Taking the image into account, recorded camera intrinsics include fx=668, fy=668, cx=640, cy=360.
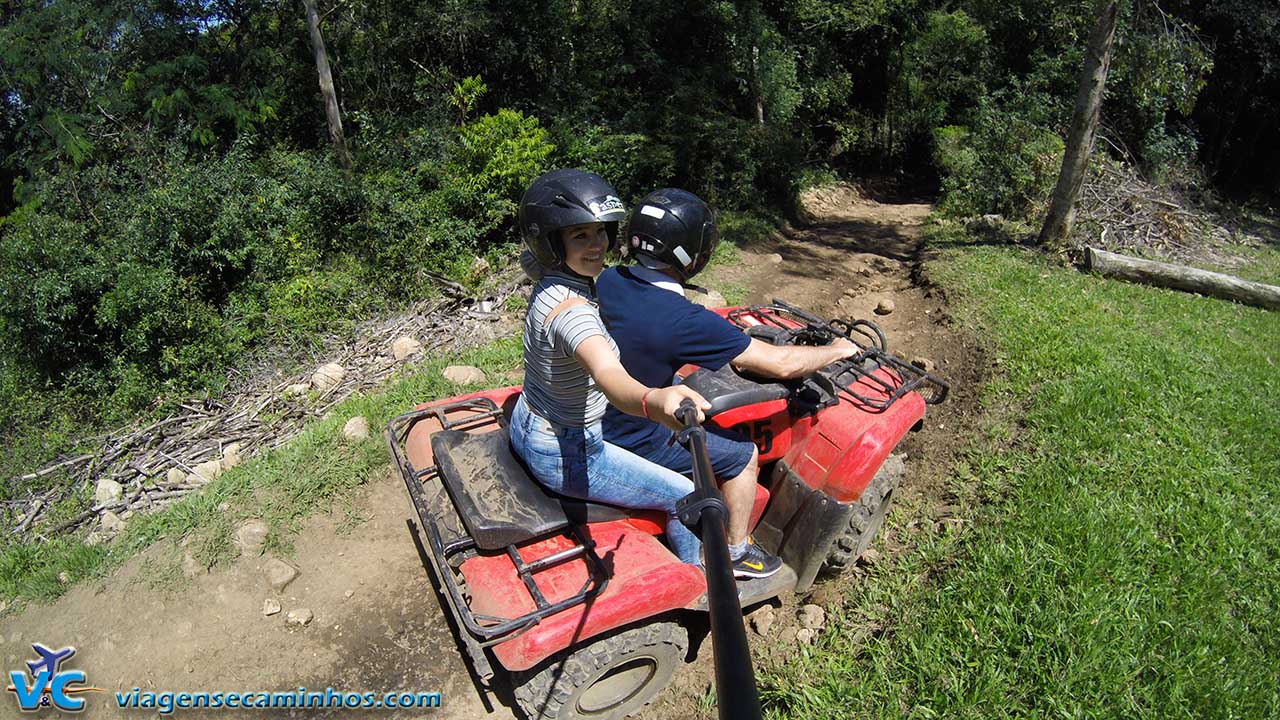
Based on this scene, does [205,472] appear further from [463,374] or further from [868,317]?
[868,317]

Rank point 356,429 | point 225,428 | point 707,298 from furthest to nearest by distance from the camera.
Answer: point 707,298 < point 225,428 < point 356,429

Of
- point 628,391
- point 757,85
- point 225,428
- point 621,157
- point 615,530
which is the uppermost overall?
point 628,391

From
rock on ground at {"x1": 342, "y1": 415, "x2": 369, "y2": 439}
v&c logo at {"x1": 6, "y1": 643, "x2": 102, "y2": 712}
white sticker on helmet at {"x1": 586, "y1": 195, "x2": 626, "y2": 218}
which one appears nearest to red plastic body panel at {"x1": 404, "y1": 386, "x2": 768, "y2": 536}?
white sticker on helmet at {"x1": 586, "y1": 195, "x2": 626, "y2": 218}

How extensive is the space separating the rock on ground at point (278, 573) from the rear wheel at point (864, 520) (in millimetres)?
2937

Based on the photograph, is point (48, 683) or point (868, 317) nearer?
point (48, 683)

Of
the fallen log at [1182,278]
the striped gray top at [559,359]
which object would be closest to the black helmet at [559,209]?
the striped gray top at [559,359]

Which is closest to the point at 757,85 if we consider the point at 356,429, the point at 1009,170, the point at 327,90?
the point at 1009,170

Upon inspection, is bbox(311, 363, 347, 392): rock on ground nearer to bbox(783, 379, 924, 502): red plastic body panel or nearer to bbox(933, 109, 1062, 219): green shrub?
bbox(783, 379, 924, 502): red plastic body panel

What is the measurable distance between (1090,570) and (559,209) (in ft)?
9.77

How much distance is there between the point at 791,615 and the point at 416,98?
38.6 ft

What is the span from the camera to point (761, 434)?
3291mm

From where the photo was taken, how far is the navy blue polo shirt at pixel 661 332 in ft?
8.25

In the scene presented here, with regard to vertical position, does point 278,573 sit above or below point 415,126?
below

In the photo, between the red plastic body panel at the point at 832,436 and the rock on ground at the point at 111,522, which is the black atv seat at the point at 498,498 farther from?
the rock on ground at the point at 111,522
